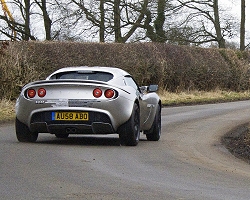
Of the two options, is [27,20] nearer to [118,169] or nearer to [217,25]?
[217,25]

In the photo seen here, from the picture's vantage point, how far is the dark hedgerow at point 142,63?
82.9ft

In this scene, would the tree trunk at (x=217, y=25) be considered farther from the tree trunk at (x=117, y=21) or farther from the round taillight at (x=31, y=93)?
the round taillight at (x=31, y=93)

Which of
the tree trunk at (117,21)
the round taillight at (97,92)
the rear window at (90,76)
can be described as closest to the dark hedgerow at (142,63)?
the tree trunk at (117,21)

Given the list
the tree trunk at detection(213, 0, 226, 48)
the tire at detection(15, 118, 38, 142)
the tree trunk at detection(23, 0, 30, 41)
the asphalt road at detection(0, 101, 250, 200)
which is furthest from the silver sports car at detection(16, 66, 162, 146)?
the tree trunk at detection(213, 0, 226, 48)

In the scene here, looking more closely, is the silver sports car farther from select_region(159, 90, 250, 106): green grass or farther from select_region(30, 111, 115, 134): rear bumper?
select_region(159, 90, 250, 106): green grass

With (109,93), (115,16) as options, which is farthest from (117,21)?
(109,93)

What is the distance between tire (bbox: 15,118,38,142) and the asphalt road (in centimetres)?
14

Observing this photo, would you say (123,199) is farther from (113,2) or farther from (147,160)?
(113,2)

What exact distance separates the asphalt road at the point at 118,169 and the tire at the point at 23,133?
0.46ft

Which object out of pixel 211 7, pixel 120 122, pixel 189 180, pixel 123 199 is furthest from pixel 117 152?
pixel 211 7

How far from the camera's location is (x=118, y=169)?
9.84 meters

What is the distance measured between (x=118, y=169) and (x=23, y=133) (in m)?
3.67

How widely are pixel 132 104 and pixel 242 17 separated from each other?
135 feet

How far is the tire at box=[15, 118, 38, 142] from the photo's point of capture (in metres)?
13.0
